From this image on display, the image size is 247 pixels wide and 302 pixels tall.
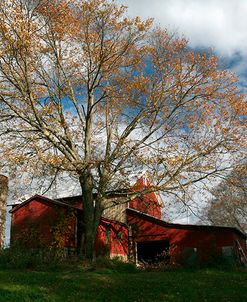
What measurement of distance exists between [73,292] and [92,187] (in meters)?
11.0

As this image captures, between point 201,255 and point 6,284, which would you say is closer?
point 6,284

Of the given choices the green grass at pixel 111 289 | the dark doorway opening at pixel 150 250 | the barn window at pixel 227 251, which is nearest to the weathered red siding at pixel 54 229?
the dark doorway opening at pixel 150 250

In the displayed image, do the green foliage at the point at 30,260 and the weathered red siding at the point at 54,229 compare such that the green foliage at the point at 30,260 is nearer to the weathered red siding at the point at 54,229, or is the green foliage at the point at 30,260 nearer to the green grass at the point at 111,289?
the green grass at the point at 111,289

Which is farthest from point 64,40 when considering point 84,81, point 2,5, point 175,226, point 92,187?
point 175,226

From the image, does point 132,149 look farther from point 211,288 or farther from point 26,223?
point 26,223

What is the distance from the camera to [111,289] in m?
12.6

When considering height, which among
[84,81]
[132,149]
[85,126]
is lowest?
[132,149]

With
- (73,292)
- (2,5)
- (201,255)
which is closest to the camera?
(73,292)

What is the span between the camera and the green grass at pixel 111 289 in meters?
10.8

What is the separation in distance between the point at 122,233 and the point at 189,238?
5.58m

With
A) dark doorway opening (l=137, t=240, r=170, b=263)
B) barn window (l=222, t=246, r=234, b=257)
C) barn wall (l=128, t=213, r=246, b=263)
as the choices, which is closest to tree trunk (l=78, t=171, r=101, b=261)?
barn wall (l=128, t=213, r=246, b=263)

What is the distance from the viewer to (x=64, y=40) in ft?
69.8

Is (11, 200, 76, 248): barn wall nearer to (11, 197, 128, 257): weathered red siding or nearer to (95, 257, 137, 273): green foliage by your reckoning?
(11, 197, 128, 257): weathered red siding

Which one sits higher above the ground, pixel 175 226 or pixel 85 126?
pixel 85 126
